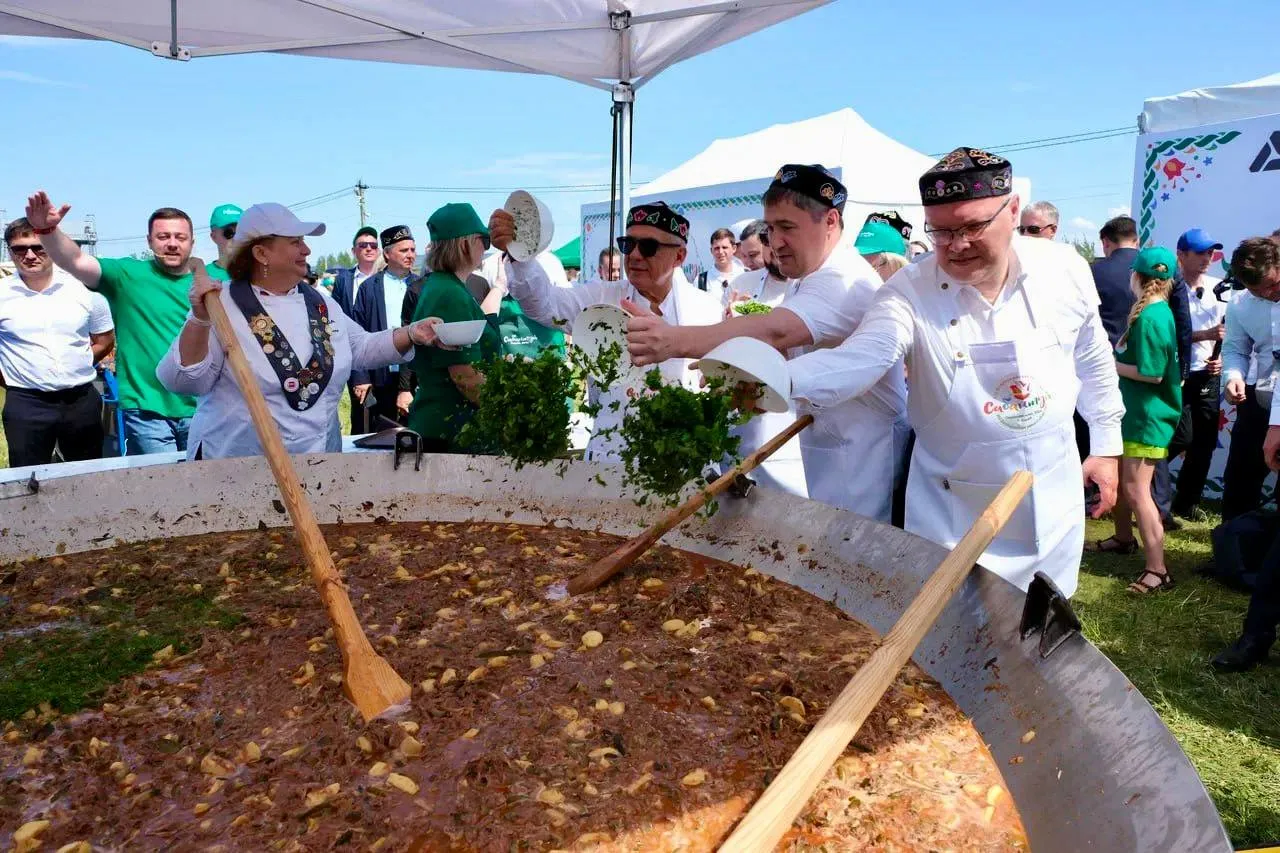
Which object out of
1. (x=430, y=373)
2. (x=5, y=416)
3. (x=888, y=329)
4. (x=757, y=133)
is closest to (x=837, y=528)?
(x=888, y=329)

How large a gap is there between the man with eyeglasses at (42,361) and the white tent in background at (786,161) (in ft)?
24.8

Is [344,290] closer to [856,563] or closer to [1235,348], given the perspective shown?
[856,563]

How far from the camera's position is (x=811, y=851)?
1512 millimetres

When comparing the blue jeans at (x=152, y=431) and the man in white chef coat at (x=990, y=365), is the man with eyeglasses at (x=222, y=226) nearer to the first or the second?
the blue jeans at (x=152, y=431)

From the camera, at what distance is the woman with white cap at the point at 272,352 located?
3482 mm

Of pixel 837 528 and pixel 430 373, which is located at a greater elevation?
pixel 430 373

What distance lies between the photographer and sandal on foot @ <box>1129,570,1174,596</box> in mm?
5504

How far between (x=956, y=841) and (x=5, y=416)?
6340 millimetres

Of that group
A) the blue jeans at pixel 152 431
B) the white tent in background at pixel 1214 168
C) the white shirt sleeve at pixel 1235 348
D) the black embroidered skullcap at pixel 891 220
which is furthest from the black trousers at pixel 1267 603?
the blue jeans at pixel 152 431

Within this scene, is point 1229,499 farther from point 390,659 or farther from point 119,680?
point 119,680

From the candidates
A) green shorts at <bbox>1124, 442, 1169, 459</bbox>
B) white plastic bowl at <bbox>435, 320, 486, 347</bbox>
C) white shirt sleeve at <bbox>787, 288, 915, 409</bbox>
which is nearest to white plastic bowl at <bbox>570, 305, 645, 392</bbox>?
white plastic bowl at <bbox>435, 320, 486, 347</bbox>

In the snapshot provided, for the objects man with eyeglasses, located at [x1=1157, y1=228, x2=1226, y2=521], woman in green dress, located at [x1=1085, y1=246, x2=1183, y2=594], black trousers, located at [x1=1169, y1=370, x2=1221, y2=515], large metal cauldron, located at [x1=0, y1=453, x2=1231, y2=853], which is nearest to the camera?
large metal cauldron, located at [x1=0, y1=453, x2=1231, y2=853]

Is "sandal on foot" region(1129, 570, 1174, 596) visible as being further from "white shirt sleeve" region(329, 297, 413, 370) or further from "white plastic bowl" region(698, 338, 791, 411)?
"white shirt sleeve" region(329, 297, 413, 370)

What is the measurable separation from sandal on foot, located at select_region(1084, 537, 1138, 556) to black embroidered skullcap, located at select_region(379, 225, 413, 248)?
6.15 meters
